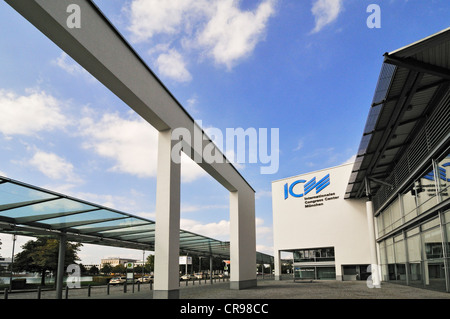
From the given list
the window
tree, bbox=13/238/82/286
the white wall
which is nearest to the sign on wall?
the white wall

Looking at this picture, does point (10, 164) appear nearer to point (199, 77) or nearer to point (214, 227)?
point (199, 77)

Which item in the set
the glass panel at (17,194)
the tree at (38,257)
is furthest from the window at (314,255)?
the glass panel at (17,194)

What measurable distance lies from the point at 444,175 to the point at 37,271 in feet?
129

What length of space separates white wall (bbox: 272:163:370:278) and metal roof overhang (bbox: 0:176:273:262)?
2086cm

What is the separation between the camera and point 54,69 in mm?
12211

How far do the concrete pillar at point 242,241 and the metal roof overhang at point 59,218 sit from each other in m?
3.37

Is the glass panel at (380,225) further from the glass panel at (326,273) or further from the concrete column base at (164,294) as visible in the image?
the concrete column base at (164,294)

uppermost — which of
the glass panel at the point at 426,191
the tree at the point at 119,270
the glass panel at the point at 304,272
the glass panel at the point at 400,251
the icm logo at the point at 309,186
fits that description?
the icm logo at the point at 309,186

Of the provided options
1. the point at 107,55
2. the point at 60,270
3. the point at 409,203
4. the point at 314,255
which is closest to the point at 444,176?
the point at 409,203

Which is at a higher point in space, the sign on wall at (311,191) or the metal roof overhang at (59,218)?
the sign on wall at (311,191)

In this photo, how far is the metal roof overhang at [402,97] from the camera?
9.84m

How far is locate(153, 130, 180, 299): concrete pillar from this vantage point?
1081 centimetres

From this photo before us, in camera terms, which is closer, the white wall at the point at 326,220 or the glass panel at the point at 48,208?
the glass panel at the point at 48,208

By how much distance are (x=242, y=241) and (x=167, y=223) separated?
38.2 ft
